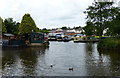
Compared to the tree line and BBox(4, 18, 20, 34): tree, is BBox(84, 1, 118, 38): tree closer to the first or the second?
the tree line

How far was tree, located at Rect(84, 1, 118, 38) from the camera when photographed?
146 ft

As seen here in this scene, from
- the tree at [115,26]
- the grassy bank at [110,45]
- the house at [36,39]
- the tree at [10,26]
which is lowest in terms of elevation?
the grassy bank at [110,45]

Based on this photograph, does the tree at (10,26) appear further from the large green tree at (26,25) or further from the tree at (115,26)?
the tree at (115,26)

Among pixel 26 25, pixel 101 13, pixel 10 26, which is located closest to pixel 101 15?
pixel 101 13

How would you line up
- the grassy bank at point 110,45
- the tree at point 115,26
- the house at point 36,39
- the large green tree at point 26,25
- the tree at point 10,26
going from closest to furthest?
1. the grassy bank at point 110,45
2. the tree at point 115,26
3. the house at point 36,39
4. the large green tree at point 26,25
5. the tree at point 10,26

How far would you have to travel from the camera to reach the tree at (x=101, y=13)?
44.5 m

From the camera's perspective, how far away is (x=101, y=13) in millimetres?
44719

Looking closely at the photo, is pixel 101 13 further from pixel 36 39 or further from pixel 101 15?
pixel 36 39

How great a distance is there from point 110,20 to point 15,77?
3361 centimetres

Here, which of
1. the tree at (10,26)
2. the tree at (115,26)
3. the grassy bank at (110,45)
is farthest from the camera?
the tree at (10,26)

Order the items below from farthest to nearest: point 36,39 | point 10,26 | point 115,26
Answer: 1. point 10,26
2. point 36,39
3. point 115,26

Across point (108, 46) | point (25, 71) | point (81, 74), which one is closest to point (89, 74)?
point (81, 74)

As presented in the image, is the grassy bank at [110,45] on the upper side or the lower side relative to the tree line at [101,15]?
lower

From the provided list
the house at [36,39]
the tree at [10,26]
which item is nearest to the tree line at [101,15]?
the house at [36,39]
